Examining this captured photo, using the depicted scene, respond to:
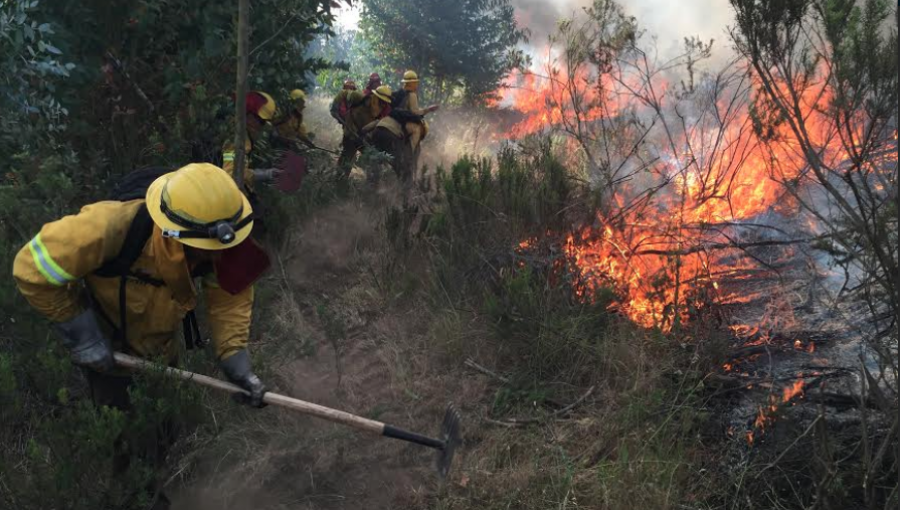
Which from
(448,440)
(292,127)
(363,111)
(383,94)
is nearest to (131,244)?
(448,440)

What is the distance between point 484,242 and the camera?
4.76m

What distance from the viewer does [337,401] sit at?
392cm

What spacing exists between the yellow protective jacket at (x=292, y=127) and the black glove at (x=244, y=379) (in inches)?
169

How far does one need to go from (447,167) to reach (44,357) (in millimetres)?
7638

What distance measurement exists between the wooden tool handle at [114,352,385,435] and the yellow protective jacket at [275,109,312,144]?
439 cm

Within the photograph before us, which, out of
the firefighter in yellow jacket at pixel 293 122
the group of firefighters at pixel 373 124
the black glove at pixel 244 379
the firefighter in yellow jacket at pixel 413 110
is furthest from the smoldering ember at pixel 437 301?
the firefighter in yellow jacket at pixel 413 110

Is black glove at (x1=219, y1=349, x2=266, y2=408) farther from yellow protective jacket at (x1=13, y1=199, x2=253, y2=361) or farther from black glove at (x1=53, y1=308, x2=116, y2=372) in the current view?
black glove at (x1=53, y1=308, x2=116, y2=372)

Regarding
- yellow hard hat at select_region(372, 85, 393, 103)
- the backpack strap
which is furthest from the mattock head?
yellow hard hat at select_region(372, 85, 393, 103)

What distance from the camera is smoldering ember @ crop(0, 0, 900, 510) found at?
8.34ft

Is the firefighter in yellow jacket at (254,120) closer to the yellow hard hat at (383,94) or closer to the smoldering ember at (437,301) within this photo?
the smoldering ember at (437,301)

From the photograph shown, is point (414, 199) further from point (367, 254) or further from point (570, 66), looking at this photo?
point (570, 66)

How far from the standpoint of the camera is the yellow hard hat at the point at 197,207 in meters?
2.28

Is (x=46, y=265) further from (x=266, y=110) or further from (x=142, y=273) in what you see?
(x=266, y=110)

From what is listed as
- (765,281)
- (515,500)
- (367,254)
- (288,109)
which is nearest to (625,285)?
(765,281)
